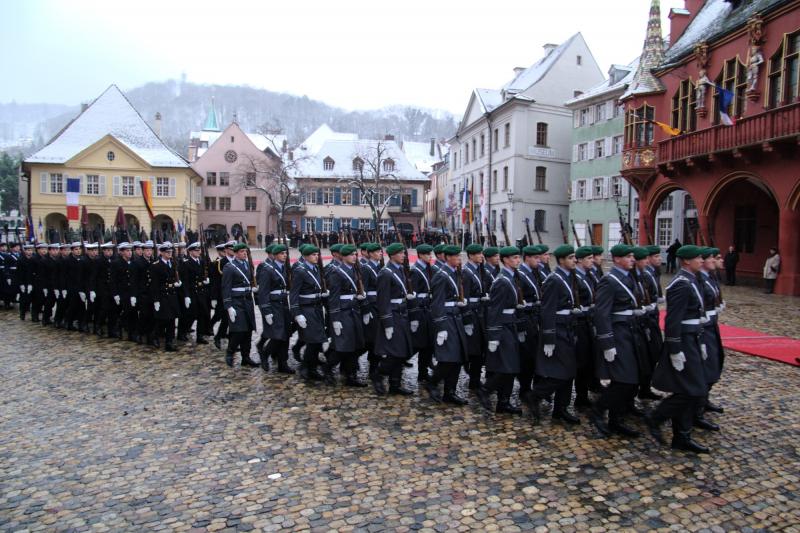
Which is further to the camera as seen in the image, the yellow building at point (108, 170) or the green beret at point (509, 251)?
the yellow building at point (108, 170)

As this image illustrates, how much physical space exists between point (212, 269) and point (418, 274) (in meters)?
5.53

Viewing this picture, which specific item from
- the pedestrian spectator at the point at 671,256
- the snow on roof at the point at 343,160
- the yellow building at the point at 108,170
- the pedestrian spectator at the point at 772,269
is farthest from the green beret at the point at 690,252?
the snow on roof at the point at 343,160

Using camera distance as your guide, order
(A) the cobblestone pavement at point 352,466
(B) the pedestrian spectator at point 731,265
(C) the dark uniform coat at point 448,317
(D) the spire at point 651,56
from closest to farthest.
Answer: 1. (A) the cobblestone pavement at point 352,466
2. (C) the dark uniform coat at point 448,317
3. (B) the pedestrian spectator at point 731,265
4. (D) the spire at point 651,56

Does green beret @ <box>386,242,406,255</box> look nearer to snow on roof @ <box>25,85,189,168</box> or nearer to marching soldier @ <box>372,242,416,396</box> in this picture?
marching soldier @ <box>372,242,416,396</box>

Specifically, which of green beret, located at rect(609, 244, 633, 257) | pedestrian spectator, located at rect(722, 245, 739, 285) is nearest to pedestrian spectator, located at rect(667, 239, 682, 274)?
pedestrian spectator, located at rect(722, 245, 739, 285)

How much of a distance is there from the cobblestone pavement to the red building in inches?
415

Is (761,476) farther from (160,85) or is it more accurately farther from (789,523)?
(160,85)

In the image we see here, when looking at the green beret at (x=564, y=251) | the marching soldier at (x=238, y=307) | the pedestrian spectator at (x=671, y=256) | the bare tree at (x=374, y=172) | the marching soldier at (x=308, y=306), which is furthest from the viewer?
the bare tree at (x=374, y=172)

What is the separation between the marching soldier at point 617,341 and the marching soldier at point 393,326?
8.51 ft

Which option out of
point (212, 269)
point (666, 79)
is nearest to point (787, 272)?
point (666, 79)

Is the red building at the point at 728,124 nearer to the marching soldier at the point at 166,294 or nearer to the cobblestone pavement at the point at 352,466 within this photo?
the cobblestone pavement at the point at 352,466

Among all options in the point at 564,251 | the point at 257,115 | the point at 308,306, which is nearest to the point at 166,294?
the point at 308,306

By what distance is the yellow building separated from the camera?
46875 millimetres

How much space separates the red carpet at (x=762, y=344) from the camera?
1001cm
